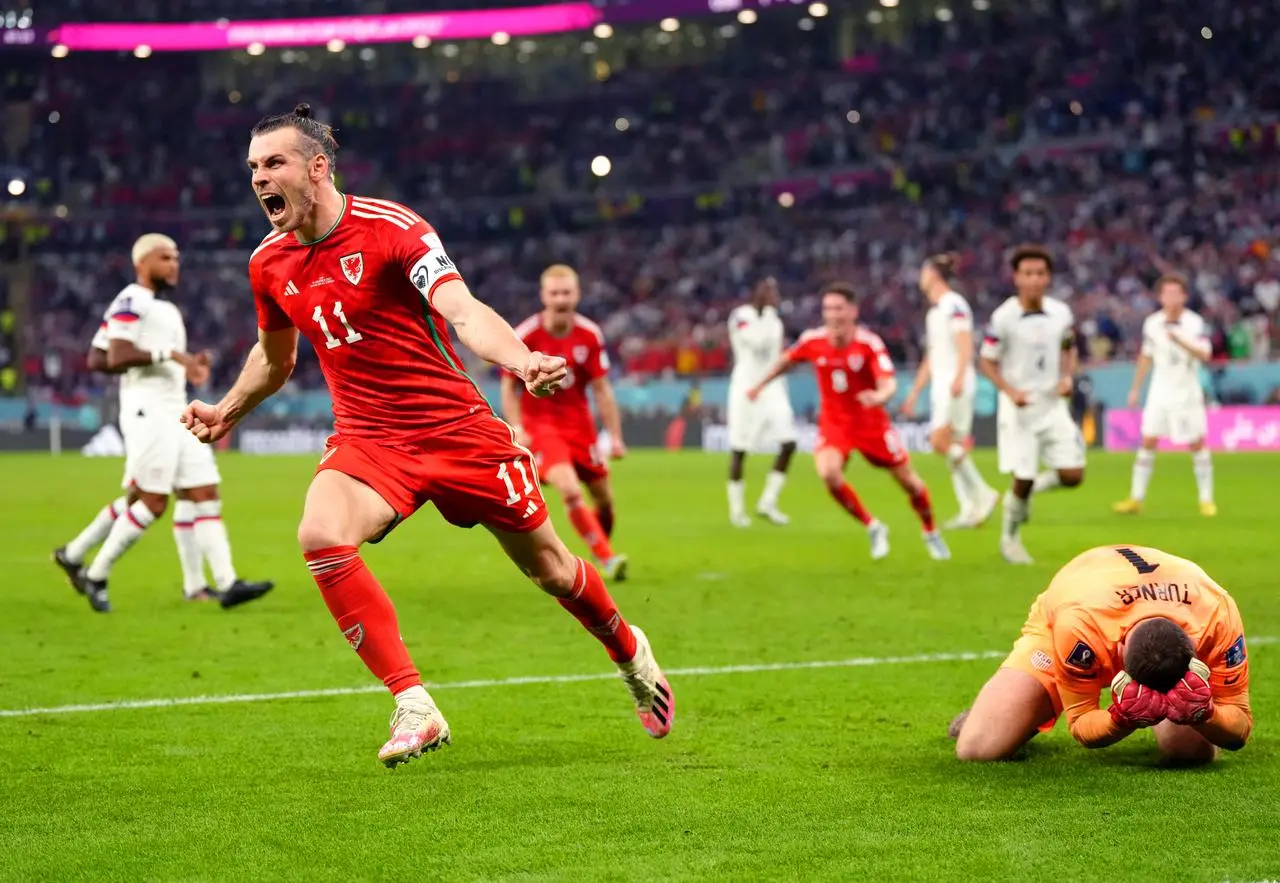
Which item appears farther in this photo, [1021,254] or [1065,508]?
[1065,508]

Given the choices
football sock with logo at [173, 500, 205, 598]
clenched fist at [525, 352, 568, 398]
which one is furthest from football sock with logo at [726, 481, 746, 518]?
→ clenched fist at [525, 352, 568, 398]

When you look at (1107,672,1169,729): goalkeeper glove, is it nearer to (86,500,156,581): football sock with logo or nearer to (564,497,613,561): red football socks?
(564,497,613,561): red football socks

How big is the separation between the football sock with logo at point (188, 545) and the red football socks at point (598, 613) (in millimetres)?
5271

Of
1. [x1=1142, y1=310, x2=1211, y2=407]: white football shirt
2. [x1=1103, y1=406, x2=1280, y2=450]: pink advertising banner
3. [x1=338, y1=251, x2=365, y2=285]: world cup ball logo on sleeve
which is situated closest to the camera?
[x1=338, y1=251, x2=365, y2=285]: world cup ball logo on sleeve

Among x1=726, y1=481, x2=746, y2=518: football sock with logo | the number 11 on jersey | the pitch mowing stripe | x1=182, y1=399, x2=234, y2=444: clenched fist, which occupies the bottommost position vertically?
x1=726, y1=481, x2=746, y2=518: football sock with logo

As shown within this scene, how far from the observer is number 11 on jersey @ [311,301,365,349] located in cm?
562

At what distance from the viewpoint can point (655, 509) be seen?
1941 cm

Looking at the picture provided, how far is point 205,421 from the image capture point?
584 centimetres

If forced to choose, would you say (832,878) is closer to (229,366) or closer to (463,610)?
(463,610)

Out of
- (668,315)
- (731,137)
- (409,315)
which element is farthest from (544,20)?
(409,315)

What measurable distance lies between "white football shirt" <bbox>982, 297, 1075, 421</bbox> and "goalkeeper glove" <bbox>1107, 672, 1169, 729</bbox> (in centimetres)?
745

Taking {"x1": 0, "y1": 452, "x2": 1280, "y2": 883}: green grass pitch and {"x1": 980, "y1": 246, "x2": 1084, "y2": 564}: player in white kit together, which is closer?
{"x1": 0, "y1": 452, "x2": 1280, "y2": 883}: green grass pitch

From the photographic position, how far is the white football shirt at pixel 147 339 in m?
10.2

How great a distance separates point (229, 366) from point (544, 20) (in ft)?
44.7
